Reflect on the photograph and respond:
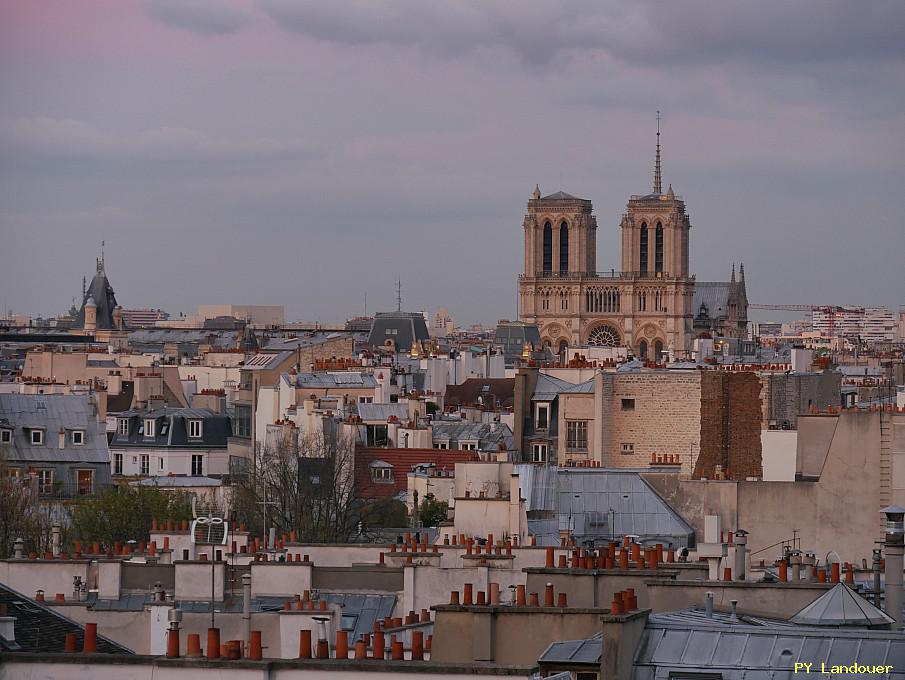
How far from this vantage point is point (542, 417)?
149 ft

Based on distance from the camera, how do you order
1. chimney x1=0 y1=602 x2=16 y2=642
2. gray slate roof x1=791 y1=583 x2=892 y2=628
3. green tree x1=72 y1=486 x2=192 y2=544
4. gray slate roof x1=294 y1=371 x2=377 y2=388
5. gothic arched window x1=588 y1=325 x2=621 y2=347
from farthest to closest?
gothic arched window x1=588 y1=325 x2=621 y2=347
gray slate roof x1=294 y1=371 x2=377 y2=388
green tree x1=72 y1=486 x2=192 y2=544
gray slate roof x1=791 y1=583 x2=892 y2=628
chimney x1=0 y1=602 x2=16 y2=642

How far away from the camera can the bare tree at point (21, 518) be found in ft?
94.6

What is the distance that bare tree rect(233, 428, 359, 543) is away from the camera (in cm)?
3297

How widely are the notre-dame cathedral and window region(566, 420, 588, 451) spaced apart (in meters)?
111

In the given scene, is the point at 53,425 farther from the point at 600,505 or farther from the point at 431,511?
the point at 600,505

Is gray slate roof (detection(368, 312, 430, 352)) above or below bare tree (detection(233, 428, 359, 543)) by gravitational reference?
above

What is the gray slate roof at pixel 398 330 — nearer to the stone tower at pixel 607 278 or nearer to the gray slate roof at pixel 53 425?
the stone tower at pixel 607 278

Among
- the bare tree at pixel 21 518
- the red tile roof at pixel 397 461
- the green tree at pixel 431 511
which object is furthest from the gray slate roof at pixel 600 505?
the red tile roof at pixel 397 461

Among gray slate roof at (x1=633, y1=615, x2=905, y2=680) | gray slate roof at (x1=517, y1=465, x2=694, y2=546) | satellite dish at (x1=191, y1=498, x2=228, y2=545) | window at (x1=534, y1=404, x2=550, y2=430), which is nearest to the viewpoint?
gray slate roof at (x1=633, y1=615, x2=905, y2=680)

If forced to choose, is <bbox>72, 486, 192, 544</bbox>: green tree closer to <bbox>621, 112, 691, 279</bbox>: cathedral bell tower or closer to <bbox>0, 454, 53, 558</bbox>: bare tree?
<bbox>0, 454, 53, 558</bbox>: bare tree

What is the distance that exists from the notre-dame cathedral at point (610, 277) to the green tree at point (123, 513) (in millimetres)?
116173

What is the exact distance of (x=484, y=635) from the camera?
1288cm

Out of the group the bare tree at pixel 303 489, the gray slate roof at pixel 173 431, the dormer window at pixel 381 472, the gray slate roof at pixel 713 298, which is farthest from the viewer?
the gray slate roof at pixel 713 298

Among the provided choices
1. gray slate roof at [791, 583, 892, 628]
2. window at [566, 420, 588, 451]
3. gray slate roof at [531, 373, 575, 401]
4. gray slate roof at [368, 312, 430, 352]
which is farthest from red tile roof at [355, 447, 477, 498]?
gray slate roof at [368, 312, 430, 352]
